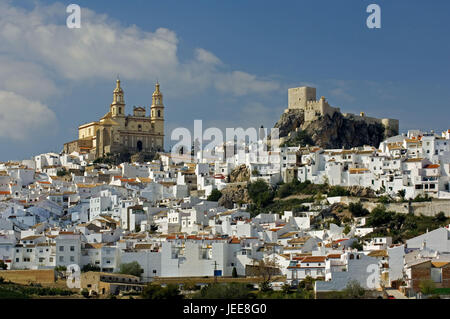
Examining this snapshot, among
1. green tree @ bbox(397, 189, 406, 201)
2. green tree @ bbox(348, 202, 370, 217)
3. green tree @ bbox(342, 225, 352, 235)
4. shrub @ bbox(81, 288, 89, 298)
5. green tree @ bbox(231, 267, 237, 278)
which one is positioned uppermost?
green tree @ bbox(397, 189, 406, 201)

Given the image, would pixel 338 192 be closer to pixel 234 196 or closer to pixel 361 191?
pixel 361 191

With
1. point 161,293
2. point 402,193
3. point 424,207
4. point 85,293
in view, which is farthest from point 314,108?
point 161,293

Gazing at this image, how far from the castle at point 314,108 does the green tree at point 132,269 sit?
31.8 meters

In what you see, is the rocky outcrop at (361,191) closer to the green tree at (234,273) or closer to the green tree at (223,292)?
the green tree at (234,273)

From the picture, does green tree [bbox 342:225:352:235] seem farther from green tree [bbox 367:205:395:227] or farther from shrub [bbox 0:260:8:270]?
shrub [bbox 0:260:8:270]

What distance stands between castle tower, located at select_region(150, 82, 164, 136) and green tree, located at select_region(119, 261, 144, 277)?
38.1m

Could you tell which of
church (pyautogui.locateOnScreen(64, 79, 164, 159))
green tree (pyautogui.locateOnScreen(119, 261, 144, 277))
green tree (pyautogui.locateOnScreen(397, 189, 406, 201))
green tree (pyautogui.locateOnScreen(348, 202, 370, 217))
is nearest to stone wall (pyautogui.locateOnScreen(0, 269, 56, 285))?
green tree (pyautogui.locateOnScreen(119, 261, 144, 277))

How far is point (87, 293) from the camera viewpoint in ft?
152

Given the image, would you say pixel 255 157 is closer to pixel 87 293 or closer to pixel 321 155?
pixel 321 155

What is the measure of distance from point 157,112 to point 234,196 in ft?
76.7

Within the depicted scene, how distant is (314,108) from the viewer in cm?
7994

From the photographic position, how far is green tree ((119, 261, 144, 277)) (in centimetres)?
4994

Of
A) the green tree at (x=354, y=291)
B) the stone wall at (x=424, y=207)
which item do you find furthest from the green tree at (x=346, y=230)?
the green tree at (x=354, y=291)
